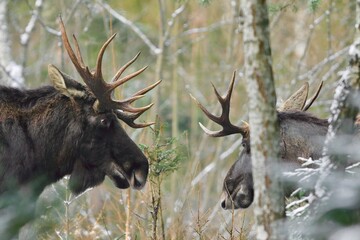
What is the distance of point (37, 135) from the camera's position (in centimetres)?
928

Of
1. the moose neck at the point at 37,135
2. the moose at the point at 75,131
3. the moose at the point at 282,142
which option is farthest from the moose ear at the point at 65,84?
the moose at the point at 282,142

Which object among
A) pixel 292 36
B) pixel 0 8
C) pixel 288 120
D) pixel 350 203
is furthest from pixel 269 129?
pixel 292 36

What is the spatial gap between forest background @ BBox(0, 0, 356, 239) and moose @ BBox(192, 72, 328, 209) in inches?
10.3

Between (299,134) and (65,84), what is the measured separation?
228cm

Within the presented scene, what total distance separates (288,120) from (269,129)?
11.1 ft

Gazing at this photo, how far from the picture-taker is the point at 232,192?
967 cm

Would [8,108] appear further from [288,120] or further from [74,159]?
[288,120]

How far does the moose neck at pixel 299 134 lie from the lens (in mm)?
9273

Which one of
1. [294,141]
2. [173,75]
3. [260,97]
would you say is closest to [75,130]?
[294,141]

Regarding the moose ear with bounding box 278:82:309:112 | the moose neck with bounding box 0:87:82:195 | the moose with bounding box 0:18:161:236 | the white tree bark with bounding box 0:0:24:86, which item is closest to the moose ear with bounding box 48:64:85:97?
the moose with bounding box 0:18:161:236

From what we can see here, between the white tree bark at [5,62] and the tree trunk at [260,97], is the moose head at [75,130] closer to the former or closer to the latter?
the tree trunk at [260,97]

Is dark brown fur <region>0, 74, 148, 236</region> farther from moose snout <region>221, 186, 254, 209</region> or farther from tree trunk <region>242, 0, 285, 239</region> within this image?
tree trunk <region>242, 0, 285, 239</region>

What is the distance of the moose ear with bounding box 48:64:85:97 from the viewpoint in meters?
9.15

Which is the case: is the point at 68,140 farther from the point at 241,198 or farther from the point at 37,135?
the point at 241,198
